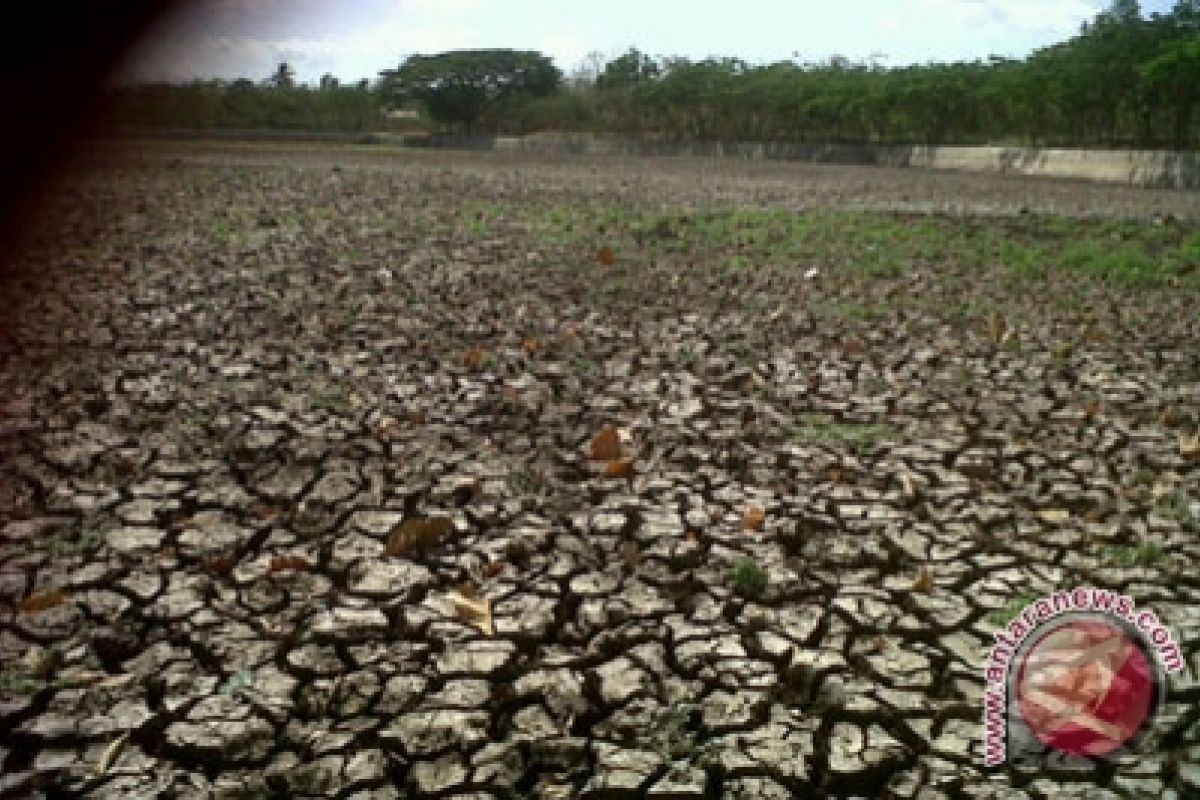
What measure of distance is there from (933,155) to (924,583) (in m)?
27.3

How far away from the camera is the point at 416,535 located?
2.95 m

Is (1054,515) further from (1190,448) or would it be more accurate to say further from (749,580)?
(749,580)

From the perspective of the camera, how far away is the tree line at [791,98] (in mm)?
21969

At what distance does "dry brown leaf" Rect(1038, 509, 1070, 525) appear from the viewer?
10.5ft

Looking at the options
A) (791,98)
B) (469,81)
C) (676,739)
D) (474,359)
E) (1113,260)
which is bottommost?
(676,739)

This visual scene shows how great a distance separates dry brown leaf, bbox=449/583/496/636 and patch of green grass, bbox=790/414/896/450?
1.81 m

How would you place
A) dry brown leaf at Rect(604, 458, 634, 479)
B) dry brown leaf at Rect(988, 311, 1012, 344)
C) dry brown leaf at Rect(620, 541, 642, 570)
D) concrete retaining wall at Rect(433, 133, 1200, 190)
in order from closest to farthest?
dry brown leaf at Rect(620, 541, 642, 570)
dry brown leaf at Rect(604, 458, 634, 479)
dry brown leaf at Rect(988, 311, 1012, 344)
concrete retaining wall at Rect(433, 133, 1200, 190)

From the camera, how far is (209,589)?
2.61 meters

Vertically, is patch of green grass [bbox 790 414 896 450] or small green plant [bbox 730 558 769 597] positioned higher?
patch of green grass [bbox 790 414 896 450]

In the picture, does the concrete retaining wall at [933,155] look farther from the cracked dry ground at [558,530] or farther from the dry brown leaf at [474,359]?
the dry brown leaf at [474,359]

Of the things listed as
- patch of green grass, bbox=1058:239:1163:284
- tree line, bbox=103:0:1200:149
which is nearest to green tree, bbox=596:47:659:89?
tree line, bbox=103:0:1200:149

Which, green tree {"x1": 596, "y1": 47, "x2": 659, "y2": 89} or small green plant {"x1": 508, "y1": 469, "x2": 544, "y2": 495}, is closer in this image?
small green plant {"x1": 508, "y1": 469, "x2": 544, "y2": 495}

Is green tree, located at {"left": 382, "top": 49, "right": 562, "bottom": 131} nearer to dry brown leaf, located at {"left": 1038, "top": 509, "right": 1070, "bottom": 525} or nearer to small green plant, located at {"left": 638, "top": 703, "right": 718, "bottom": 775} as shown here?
dry brown leaf, located at {"left": 1038, "top": 509, "right": 1070, "bottom": 525}

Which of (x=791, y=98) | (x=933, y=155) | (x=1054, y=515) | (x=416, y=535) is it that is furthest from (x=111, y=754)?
(x=791, y=98)
